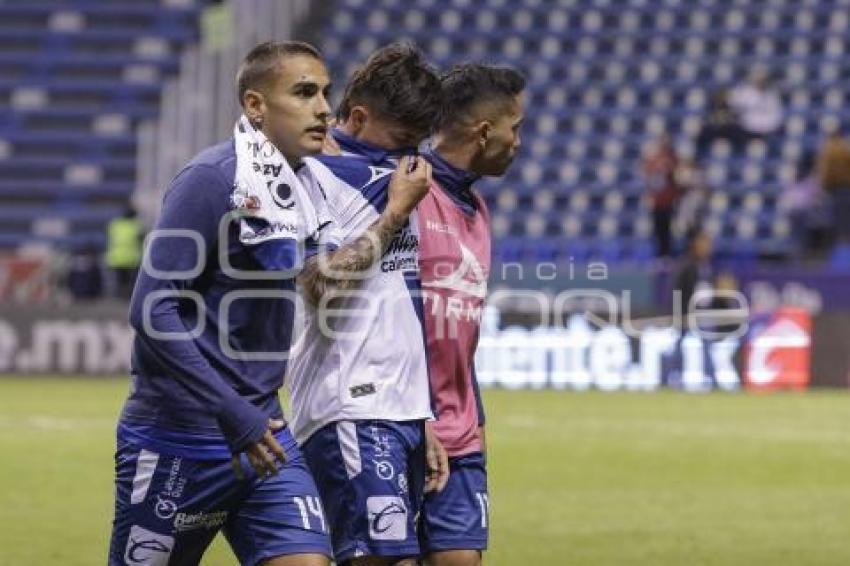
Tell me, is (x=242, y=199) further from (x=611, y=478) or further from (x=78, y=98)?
(x=78, y=98)

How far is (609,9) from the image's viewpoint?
96.0ft

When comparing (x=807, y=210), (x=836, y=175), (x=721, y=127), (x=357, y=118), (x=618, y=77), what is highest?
(x=357, y=118)

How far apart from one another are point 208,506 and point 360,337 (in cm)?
79

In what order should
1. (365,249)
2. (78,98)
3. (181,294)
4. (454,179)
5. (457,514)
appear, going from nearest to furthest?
(181,294), (365,249), (457,514), (454,179), (78,98)

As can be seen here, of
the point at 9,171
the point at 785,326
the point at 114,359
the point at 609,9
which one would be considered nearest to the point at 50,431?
the point at 114,359

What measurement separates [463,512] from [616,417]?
11.7 m

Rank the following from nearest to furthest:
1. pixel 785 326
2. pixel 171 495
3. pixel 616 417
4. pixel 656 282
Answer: pixel 171 495 < pixel 616 417 < pixel 785 326 < pixel 656 282

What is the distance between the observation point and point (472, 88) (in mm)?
6785

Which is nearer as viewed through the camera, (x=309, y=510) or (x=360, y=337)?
(x=309, y=510)

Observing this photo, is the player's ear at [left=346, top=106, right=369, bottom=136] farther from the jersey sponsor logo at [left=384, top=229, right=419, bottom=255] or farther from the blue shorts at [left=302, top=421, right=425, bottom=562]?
the blue shorts at [left=302, top=421, right=425, bottom=562]

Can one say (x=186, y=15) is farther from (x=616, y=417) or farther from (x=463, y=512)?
(x=463, y=512)

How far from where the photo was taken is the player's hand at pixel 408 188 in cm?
605

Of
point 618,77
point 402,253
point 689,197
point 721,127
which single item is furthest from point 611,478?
point 618,77

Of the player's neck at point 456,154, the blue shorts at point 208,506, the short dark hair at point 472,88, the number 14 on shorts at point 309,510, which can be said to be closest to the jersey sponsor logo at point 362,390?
the blue shorts at point 208,506
